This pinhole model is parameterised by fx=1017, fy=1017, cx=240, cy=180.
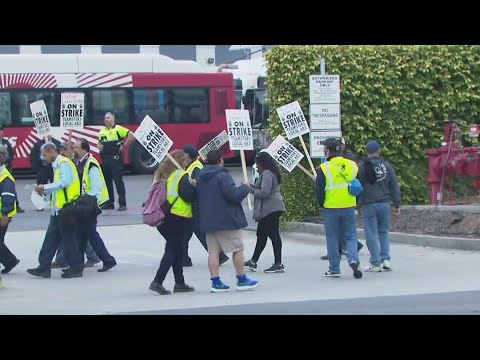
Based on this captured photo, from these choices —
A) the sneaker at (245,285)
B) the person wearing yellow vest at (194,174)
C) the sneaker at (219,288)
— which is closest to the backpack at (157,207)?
the person wearing yellow vest at (194,174)

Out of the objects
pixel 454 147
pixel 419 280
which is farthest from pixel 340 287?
pixel 454 147

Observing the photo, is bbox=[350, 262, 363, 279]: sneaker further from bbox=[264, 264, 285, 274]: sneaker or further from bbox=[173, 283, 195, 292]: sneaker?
bbox=[173, 283, 195, 292]: sneaker

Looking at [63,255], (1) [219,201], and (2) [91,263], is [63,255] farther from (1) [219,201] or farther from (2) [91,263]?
(1) [219,201]

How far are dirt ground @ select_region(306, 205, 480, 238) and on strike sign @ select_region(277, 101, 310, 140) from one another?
2.20 m

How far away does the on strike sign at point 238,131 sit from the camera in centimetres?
1470

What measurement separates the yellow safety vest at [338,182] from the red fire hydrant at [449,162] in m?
5.31

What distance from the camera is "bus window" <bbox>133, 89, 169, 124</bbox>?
30.0m

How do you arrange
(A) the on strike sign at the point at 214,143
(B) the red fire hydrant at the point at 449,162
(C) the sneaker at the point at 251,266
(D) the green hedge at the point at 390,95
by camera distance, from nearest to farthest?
(C) the sneaker at the point at 251,266, (A) the on strike sign at the point at 214,143, (B) the red fire hydrant at the point at 449,162, (D) the green hedge at the point at 390,95

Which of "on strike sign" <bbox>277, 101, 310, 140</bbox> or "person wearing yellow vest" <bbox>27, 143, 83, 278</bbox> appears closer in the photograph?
"person wearing yellow vest" <bbox>27, 143, 83, 278</bbox>

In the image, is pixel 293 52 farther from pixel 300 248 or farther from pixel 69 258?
pixel 69 258

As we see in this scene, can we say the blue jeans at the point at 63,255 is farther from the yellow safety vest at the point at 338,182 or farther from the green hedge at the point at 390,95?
the green hedge at the point at 390,95

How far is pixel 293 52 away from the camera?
17578 millimetres

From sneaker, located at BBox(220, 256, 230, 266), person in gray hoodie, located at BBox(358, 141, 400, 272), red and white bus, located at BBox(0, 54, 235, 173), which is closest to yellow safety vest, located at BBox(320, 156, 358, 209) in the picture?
person in gray hoodie, located at BBox(358, 141, 400, 272)

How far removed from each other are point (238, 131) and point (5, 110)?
15.3 meters
